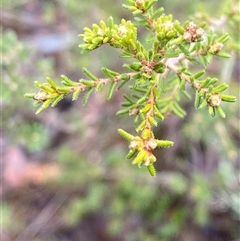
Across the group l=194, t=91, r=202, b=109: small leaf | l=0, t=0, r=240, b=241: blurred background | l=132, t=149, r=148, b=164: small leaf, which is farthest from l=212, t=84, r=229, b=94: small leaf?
l=0, t=0, r=240, b=241: blurred background

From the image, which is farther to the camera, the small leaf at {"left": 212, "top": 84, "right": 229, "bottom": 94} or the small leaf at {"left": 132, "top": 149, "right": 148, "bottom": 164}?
the small leaf at {"left": 212, "top": 84, "right": 229, "bottom": 94}

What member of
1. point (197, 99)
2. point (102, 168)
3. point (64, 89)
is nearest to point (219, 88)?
point (197, 99)

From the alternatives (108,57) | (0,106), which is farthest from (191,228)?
(0,106)

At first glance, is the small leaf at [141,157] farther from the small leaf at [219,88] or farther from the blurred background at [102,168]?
the blurred background at [102,168]

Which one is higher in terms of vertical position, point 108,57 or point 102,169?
point 108,57

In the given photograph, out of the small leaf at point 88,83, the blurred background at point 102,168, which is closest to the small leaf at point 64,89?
the small leaf at point 88,83

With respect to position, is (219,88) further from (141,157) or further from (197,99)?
(141,157)

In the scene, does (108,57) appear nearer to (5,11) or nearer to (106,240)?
(5,11)

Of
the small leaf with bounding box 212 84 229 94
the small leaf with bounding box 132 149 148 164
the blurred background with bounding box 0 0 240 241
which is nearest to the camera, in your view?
the small leaf with bounding box 132 149 148 164

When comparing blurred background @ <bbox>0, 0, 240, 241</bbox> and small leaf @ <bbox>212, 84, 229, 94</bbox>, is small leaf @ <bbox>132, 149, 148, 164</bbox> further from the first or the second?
blurred background @ <bbox>0, 0, 240, 241</bbox>
